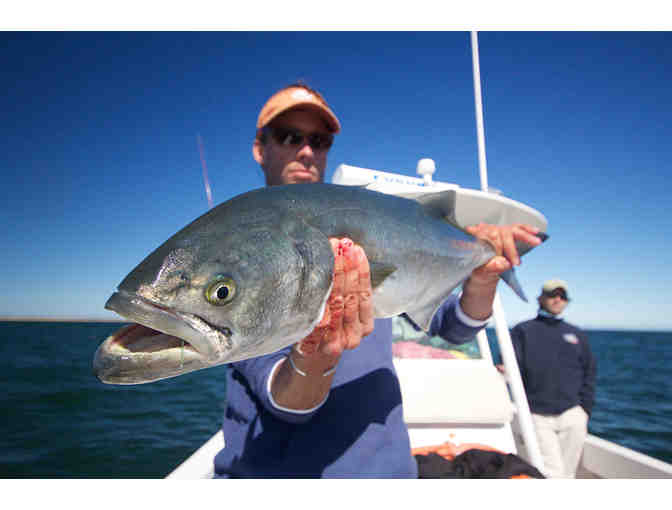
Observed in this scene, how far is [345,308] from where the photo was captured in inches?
64.5

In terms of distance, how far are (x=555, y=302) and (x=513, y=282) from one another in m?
4.07

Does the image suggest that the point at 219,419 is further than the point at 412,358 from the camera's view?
Yes

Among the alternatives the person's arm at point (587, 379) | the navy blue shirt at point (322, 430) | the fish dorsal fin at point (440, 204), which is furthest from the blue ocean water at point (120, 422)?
the fish dorsal fin at point (440, 204)

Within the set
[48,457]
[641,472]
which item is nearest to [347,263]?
[641,472]

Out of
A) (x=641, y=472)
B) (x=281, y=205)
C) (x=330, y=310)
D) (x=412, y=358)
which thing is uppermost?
(x=281, y=205)

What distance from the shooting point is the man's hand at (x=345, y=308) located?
157 cm

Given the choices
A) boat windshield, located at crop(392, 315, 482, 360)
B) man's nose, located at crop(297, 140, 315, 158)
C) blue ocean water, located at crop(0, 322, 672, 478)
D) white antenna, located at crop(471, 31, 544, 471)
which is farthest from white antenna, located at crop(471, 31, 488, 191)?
blue ocean water, located at crop(0, 322, 672, 478)

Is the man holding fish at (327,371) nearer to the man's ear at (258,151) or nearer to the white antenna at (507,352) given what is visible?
the man's ear at (258,151)

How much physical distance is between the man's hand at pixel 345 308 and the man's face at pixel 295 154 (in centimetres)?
136

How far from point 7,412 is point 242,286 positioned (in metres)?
16.3

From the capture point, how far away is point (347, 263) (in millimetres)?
1568

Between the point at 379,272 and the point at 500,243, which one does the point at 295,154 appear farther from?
the point at 500,243
